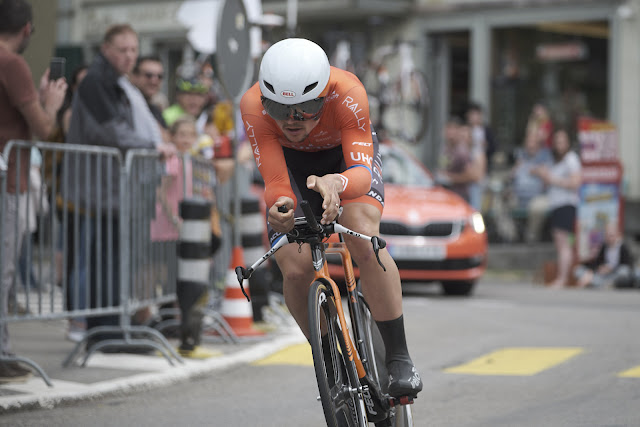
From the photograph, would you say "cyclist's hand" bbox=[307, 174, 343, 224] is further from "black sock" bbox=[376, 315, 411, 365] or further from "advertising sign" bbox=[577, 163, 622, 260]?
"advertising sign" bbox=[577, 163, 622, 260]

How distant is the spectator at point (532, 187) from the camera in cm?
1945

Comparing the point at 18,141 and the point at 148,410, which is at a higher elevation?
the point at 18,141

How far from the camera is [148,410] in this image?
6840mm

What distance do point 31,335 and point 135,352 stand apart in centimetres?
184

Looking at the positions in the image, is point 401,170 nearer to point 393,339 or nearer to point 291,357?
point 291,357

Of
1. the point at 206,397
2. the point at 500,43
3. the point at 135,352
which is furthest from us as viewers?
the point at 500,43

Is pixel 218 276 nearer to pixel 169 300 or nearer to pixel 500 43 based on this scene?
pixel 169 300

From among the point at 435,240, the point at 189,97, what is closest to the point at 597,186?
the point at 435,240

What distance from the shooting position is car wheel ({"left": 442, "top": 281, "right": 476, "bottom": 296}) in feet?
46.4

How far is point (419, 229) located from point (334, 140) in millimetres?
8364

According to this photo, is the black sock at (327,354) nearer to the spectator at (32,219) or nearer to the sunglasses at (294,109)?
the sunglasses at (294,109)

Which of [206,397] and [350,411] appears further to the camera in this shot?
[206,397]

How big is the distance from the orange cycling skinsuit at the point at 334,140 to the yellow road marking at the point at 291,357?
3.33m

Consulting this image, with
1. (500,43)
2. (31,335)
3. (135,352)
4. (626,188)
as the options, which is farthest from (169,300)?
(500,43)
